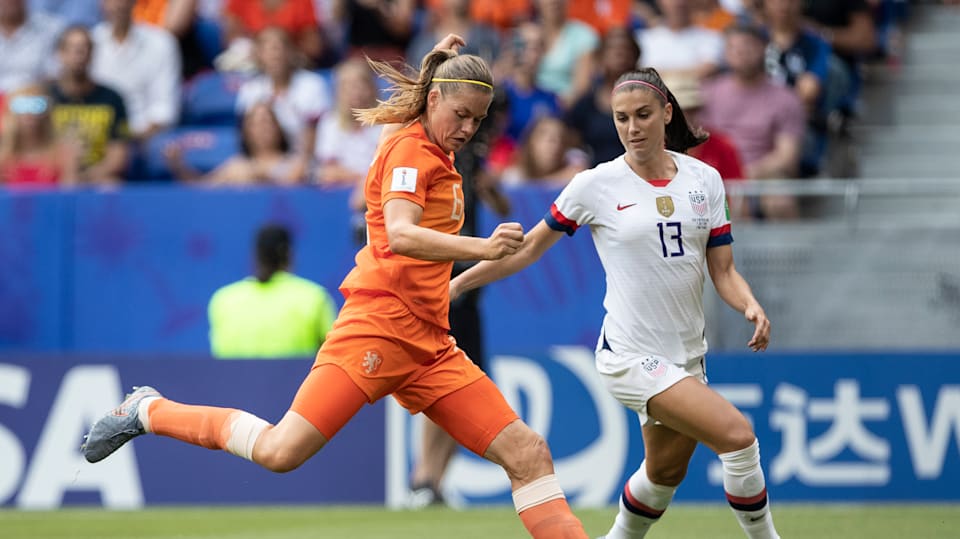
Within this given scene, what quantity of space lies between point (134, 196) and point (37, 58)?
A: 3.10 m

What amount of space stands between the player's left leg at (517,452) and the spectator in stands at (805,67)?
6927 mm

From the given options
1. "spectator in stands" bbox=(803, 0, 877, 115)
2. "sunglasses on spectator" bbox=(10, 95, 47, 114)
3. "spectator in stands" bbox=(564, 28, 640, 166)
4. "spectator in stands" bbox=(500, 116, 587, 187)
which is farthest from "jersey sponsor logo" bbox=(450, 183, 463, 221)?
"spectator in stands" bbox=(803, 0, 877, 115)

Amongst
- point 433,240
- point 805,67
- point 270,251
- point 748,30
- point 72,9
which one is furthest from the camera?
point 72,9

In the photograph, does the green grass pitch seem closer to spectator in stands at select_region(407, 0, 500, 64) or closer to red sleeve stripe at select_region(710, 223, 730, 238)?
red sleeve stripe at select_region(710, 223, 730, 238)

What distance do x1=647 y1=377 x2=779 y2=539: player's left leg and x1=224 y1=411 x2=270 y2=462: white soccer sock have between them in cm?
168

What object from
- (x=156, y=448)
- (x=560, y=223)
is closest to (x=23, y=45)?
(x=156, y=448)

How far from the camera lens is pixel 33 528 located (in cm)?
895

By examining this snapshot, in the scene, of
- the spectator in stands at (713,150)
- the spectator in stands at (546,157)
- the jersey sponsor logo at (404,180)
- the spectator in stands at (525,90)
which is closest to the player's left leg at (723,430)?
the jersey sponsor logo at (404,180)

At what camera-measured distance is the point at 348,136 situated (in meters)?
12.3

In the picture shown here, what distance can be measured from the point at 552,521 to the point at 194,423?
1.56 m

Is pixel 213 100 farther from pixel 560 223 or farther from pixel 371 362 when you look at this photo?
pixel 371 362

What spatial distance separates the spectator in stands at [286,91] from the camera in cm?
1291

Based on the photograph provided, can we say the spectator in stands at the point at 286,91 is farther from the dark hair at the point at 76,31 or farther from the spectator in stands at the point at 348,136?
the dark hair at the point at 76,31

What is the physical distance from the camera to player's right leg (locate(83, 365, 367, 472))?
234 inches
